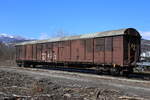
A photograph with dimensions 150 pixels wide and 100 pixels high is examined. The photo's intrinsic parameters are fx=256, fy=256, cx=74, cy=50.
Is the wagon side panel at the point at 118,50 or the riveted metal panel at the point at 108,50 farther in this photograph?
the riveted metal panel at the point at 108,50

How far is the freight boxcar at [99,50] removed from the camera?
2097cm

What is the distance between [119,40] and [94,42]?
3.20 m

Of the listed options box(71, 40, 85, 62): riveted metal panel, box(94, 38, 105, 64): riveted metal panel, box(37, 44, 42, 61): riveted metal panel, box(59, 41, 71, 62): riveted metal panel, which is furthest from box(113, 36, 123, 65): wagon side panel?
box(37, 44, 42, 61): riveted metal panel

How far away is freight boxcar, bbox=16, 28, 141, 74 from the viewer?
21.0 m

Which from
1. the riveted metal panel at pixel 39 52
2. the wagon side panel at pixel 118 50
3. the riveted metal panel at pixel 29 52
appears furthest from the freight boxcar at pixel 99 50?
the riveted metal panel at pixel 29 52

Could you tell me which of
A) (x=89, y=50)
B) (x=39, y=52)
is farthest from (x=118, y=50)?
(x=39, y=52)

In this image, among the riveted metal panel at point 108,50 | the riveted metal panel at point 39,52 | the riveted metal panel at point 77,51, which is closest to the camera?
the riveted metal panel at point 108,50

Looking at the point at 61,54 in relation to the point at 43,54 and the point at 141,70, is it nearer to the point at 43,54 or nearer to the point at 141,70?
the point at 43,54

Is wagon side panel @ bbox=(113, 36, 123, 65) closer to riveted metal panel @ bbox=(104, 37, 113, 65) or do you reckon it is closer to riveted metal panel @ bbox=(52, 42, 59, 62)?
riveted metal panel @ bbox=(104, 37, 113, 65)

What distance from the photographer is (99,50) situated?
75.5 ft

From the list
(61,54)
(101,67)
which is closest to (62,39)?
(61,54)

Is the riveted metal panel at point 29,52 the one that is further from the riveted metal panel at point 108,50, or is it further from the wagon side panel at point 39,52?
the riveted metal panel at point 108,50

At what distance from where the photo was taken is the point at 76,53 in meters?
25.9

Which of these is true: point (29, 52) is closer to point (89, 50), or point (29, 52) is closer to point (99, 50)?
point (89, 50)
